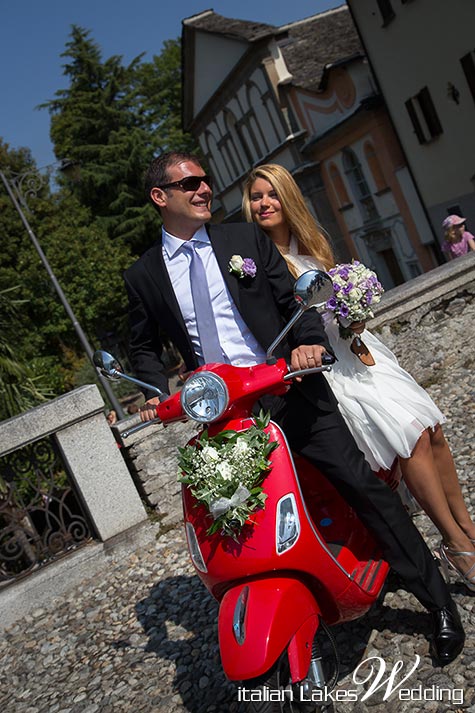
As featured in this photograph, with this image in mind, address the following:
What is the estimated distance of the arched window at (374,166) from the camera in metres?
22.3

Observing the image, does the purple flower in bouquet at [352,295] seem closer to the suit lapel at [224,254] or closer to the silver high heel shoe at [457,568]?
the suit lapel at [224,254]

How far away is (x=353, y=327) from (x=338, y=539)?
0.96 m

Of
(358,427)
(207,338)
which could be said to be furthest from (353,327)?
(207,338)

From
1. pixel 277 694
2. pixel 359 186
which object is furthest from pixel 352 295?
pixel 359 186

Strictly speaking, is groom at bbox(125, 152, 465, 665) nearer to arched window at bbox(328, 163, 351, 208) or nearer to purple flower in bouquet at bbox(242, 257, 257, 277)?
purple flower in bouquet at bbox(242, 257, 257, 277)

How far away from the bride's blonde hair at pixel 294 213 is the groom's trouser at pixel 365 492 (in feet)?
2.67

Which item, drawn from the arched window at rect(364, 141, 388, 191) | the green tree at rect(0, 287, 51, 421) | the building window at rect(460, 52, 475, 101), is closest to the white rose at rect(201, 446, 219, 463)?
the green tree at rect(0, 287, 51, 421)

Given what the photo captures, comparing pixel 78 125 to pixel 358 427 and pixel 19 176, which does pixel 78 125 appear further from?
pixel 358 427

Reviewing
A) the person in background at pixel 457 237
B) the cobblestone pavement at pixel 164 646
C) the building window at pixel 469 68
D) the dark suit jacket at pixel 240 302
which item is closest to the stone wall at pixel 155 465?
the cobblestone pavement at pixel 164 646

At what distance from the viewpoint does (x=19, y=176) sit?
17047 millimetres

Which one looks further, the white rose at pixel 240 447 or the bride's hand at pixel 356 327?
the bride's hand at pixel 356 327

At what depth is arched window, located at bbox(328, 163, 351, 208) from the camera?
24578 mm

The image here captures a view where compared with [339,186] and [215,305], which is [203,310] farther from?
[339,186]

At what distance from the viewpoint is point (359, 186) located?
24.1 m
